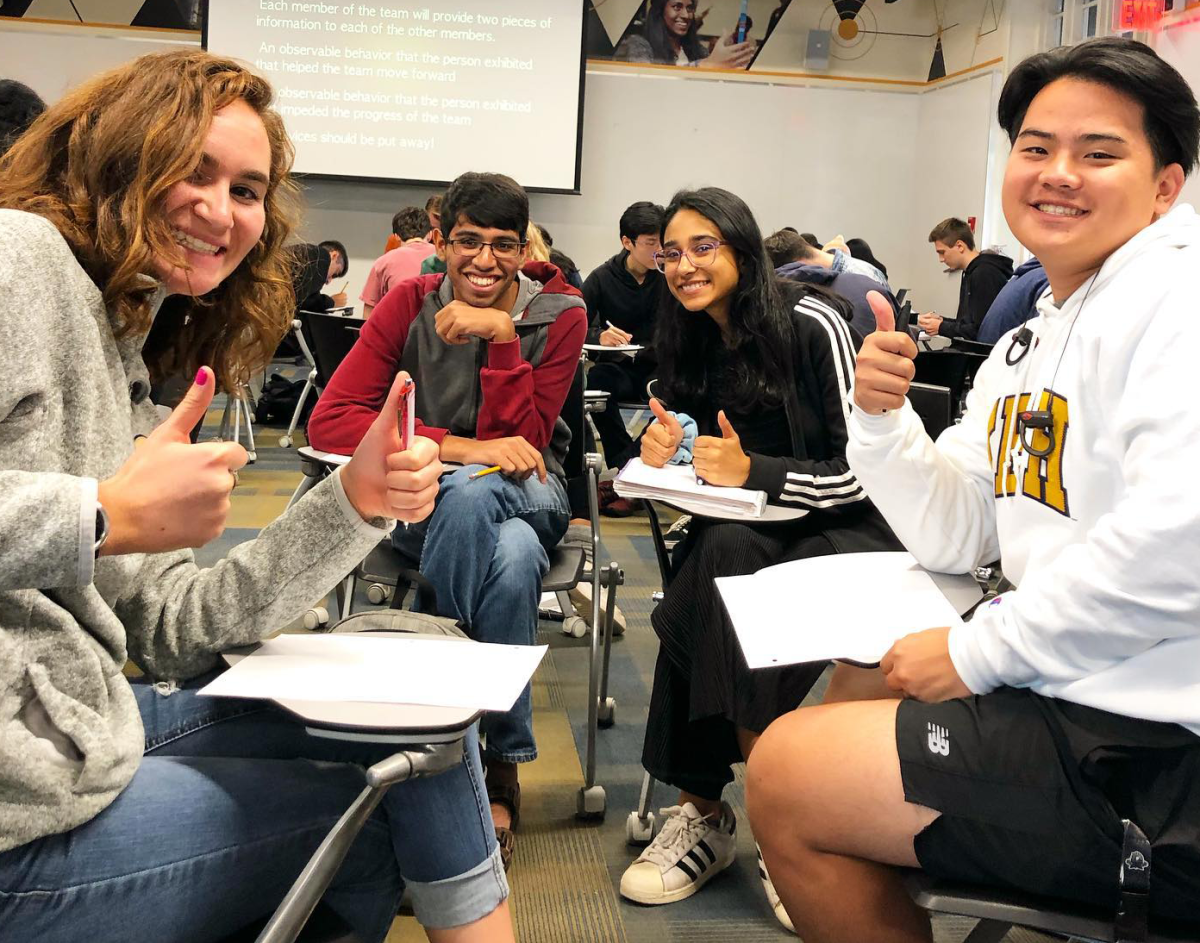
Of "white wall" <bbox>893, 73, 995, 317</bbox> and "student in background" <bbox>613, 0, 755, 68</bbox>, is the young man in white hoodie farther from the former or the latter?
"student in background" <bbox>613, 0, 755, 68</bbox>

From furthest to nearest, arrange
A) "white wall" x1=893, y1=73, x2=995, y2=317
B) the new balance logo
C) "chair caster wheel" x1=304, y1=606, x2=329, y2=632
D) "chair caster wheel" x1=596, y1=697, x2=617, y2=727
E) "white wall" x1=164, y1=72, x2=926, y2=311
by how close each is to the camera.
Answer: "white wall" x1=164, y1=72, x2=926, y2=311 → "white wall" x1=893, y1=73, x2=995, y2=317 → "chair caster wheel" x1=304, y1=606, x2=329, y2=632 → "chair caster wheel" x1=596, y1=697, x2=617, y2=727 → the new balance logo

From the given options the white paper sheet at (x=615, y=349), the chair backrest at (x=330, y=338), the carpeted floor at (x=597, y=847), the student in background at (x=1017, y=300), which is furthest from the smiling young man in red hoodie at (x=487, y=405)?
the student in background at (x=1017, y=300)

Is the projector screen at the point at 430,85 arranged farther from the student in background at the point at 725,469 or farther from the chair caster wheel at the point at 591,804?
the chair caster wheel at the point at 591,804

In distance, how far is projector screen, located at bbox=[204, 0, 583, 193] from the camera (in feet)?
26.8

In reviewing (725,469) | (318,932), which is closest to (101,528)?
(318,932)

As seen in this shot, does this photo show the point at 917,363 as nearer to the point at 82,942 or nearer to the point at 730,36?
the point at 82,942

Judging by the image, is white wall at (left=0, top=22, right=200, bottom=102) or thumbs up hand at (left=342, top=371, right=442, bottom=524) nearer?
thumbs up hand at (left=342, top=371, right=442, bottom=524)

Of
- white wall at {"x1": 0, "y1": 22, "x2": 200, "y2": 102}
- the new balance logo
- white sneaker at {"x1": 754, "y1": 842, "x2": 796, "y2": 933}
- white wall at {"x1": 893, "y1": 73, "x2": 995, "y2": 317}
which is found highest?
white wall at {"x1": 0, "y1": 22, "x2": 200, "y2": 102}

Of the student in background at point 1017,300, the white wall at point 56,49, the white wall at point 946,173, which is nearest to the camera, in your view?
the student in background at point 1017,300

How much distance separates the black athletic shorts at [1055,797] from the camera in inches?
40.5

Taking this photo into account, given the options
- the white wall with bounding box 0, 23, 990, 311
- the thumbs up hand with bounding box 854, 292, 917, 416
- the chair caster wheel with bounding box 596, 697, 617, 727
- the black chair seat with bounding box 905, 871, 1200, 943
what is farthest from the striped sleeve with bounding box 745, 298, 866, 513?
the white wall with bounding box 0, 23, 990, 311

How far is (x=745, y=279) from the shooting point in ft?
7.52

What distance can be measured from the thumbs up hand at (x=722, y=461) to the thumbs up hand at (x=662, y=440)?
0.10 meters

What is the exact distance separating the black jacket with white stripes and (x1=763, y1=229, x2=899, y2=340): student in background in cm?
99
